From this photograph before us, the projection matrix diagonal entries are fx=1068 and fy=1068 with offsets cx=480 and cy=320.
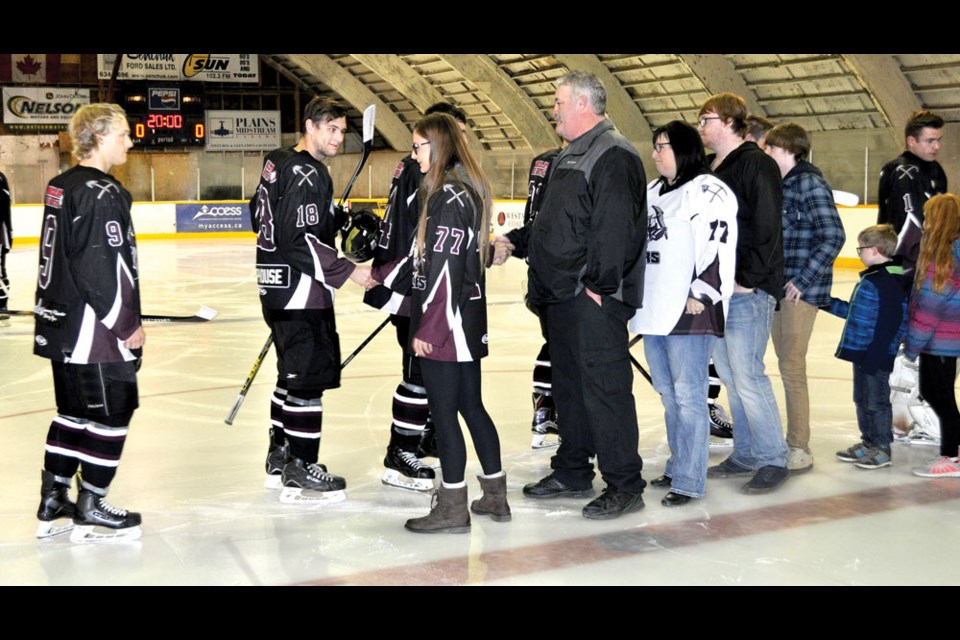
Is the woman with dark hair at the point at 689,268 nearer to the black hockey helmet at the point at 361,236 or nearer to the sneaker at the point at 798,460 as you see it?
the sneaker at the point at 798,460

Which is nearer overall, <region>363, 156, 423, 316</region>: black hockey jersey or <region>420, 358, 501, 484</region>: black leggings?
<region>420, 358, 501, 484</region>: black leggings

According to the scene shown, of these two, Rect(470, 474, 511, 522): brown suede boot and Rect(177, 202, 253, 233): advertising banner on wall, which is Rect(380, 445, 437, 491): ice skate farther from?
Rect(177, 202, 253, 233): advertising banner on wall

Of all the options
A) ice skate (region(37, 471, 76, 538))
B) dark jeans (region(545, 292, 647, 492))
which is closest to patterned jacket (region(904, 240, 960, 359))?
dark jeans (region(545, 292, 647, 492))

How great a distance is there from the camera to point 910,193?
5.26 metres

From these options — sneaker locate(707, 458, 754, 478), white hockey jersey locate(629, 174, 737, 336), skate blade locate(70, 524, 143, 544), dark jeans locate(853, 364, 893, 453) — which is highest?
white hockey jersey locate(629, 174, 737, 336)

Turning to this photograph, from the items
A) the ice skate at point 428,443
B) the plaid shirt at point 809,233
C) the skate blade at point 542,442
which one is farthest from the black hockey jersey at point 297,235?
the plaid shirt at point 809,233

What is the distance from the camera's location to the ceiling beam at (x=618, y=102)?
21656 millimetres

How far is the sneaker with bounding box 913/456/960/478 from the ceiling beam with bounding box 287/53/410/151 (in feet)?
81.4

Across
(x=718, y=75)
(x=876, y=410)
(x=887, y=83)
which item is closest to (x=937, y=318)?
(x=876, y=410)

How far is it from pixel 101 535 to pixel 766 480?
245 cm

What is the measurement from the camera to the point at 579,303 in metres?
3.73

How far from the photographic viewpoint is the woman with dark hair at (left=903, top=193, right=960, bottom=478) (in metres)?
4.26
